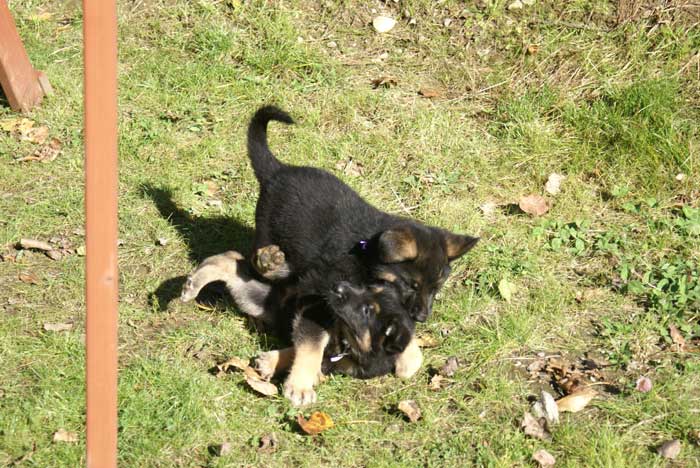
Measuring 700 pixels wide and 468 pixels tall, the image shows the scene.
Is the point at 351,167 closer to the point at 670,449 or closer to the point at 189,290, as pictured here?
the point at 189,290

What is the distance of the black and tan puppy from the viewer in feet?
14.5

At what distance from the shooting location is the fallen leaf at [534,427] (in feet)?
13.6

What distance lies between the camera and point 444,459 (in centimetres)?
401

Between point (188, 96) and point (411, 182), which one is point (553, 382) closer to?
point (411, 182)

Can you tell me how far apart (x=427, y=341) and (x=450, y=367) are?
0.25 meters

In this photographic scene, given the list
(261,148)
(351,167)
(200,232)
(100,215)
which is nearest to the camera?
(100,215)

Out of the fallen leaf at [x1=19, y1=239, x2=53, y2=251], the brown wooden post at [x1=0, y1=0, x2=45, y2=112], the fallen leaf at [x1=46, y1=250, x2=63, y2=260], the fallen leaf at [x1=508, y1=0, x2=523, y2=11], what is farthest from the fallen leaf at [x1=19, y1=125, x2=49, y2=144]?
the fallen leaf at [x1=508, y1=0, x2=523, y2=11]

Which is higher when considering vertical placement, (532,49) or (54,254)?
(532,49)

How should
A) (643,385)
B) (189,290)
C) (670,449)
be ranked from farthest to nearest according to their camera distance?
1. (189,290)
2. (643,385)
3. (670,449)

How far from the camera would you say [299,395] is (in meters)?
4.27

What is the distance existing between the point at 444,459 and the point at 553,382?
842 mm

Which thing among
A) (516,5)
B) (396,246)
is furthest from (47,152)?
(516,5)

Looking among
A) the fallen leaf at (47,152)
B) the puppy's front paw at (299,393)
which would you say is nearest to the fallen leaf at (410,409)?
the puppy's front paw at (299,393)

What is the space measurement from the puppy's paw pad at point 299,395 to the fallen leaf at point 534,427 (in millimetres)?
992
